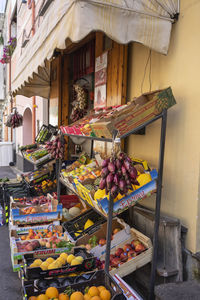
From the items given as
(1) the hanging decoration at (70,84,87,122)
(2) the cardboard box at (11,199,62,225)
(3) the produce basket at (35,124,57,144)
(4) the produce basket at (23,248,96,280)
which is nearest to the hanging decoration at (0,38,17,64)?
(3) the produce basket at (35,124,57,144)

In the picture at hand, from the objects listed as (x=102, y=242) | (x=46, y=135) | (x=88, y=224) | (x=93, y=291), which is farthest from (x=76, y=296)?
(x=46, y=135)

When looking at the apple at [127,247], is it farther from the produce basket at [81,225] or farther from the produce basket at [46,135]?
the produce basket at [46,135]

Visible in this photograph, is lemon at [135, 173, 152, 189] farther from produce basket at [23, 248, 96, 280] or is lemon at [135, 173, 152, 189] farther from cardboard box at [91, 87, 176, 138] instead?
produce basket at [23, 248, 96, 280]

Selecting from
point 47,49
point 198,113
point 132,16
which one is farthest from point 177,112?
point 47,49

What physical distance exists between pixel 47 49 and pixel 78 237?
236 centimetres

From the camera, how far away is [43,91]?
714cm

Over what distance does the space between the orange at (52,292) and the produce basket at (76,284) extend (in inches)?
2.3

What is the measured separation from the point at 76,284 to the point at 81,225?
148cm

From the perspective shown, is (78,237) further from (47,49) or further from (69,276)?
(47,49)

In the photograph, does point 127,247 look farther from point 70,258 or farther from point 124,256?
point 70,258

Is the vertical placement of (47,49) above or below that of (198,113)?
above

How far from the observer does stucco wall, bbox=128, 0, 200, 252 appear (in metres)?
2.80

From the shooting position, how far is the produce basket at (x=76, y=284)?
2459mm

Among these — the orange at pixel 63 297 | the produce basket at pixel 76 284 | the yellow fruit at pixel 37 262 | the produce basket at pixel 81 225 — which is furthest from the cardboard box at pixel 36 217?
the orange at pixel 63 297
